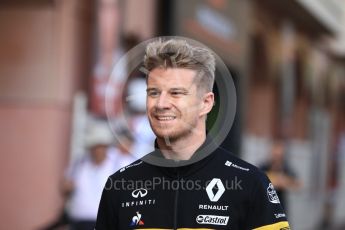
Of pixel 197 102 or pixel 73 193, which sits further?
pixel 73 193

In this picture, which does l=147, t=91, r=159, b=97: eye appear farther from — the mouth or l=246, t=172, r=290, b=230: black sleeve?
l=246, t=172, r=290, b=230: black sleeve

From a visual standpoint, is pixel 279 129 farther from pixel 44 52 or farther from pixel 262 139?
pixel 44 52

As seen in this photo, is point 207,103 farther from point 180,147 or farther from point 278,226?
point 278,226

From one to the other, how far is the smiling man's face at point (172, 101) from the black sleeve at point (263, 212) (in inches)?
13.6

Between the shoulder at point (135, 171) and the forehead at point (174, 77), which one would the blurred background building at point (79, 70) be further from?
the forehead at point (174, 77)

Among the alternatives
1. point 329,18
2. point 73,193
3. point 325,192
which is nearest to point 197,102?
point 73,193

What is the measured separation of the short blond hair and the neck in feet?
0.64

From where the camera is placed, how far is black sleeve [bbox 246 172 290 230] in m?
3.17

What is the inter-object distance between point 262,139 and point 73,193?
1143cm

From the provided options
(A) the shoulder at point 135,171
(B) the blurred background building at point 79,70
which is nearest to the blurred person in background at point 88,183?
(B) the blurred background building at point 79,70

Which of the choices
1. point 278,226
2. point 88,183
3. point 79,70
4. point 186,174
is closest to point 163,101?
point 186,174

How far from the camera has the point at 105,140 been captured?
923cm

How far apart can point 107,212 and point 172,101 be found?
533mm

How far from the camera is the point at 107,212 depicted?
335 centimetres
